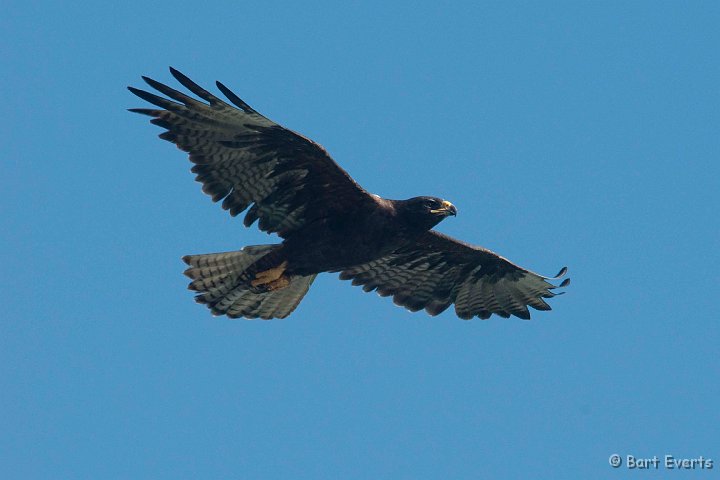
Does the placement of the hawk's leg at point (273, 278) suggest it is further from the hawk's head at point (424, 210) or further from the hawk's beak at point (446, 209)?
the hawk's beak at point (446, 209)

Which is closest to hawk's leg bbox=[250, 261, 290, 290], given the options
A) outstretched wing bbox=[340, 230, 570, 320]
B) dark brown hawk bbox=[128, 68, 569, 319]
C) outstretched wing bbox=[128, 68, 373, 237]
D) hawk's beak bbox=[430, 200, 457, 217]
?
dark brown hawk bbox=[128, 68, 569, 319]

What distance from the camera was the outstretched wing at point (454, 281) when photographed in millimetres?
17656

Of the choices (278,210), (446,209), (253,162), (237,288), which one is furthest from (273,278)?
(446,209)

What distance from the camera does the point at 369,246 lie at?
15.7m

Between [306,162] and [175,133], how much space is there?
166 cm

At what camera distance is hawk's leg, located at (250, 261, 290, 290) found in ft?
53.5

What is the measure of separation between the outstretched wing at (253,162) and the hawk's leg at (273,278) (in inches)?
20.3

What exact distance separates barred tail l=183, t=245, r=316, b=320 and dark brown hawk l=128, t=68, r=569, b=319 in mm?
13

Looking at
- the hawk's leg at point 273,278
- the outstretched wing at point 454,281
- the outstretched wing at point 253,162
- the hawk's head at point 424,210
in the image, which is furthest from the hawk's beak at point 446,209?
the hawk's leg at point 273,278

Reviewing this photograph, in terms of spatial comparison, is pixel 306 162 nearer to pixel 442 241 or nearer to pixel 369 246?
pixel 369 246

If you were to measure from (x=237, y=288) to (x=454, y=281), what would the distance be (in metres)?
3.24

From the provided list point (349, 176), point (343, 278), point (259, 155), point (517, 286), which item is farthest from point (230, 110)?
point (517, 286)

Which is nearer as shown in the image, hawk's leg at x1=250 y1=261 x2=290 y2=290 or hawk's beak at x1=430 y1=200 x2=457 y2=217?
hawk's beak at x1=430 y1=200 x2=457 y2=217

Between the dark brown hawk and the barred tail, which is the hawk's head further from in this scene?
the barred tail
